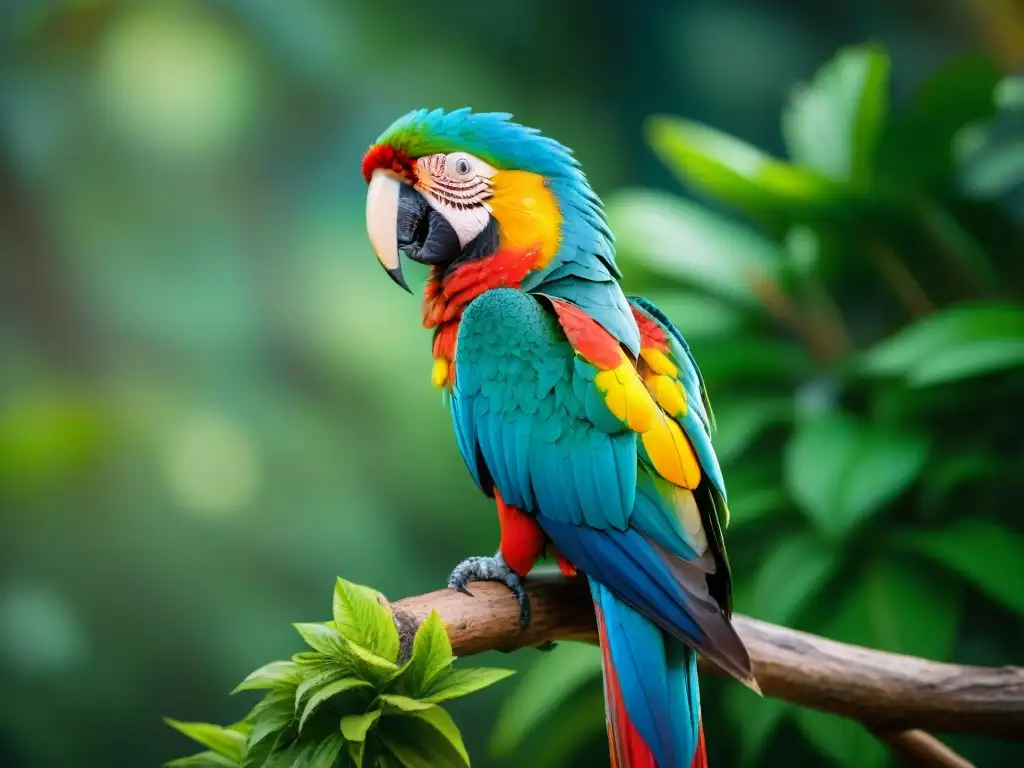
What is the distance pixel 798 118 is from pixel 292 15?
133 centimetres

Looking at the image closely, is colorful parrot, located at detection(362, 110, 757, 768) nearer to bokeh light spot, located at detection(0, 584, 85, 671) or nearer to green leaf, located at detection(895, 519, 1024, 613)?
green leaf, located at detection(895, 519, 1024, 613)

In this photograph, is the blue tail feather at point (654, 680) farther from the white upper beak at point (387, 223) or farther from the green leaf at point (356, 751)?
the white upper beak at point (387, 223)

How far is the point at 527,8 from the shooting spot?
2.58m

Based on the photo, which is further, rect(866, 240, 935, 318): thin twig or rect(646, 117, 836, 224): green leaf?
rect(866, 240, 935, 318): thin twig

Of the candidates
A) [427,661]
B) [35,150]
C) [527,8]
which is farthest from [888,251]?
[35,150]

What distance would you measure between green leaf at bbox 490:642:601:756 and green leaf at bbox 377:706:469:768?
0.90m

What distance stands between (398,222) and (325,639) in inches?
20.9

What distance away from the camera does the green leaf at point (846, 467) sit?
1.72 metres

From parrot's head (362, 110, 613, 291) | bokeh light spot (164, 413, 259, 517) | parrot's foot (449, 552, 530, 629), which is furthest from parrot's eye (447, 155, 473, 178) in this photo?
bokeh light spot (164, 413, 259, 517)

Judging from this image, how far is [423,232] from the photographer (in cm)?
121

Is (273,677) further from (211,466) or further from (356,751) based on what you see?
(211,466)

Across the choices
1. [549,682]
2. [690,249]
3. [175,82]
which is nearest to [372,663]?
[549,682]

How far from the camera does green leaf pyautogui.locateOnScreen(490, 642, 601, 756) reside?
1848 mm

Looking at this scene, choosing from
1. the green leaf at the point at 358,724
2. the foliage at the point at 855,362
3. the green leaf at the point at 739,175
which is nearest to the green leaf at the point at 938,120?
the foliage at the point at 855,362
